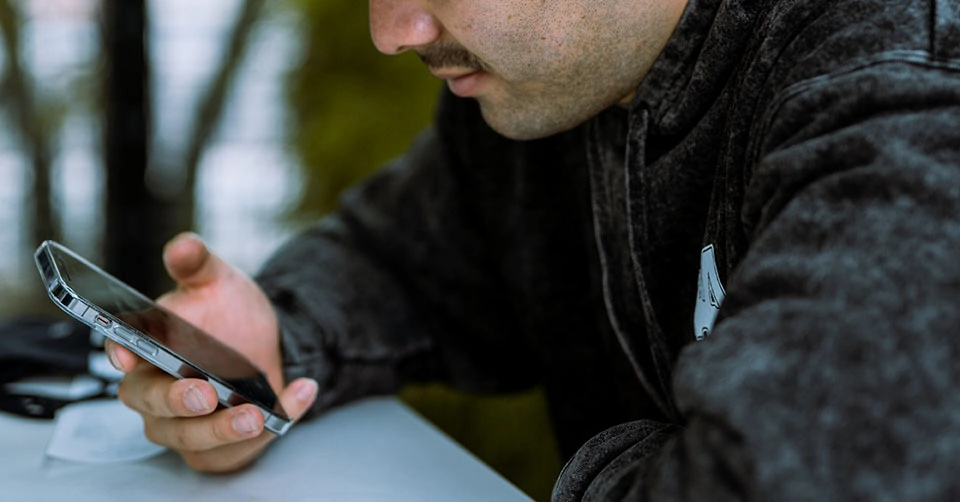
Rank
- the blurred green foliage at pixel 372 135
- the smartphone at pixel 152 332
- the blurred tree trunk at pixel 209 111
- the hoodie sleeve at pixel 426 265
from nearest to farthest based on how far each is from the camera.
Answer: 1. the smartphone at pixel 152 332
2. the hoodie sleeve at pixel 426 265
3. the blurred green foliage at pixel 372 135
4. the blurred tree trunk at pixel 209 111

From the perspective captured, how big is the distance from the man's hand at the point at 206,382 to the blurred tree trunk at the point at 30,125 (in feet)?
6.07

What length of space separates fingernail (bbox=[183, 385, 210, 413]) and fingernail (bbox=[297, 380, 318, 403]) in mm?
147

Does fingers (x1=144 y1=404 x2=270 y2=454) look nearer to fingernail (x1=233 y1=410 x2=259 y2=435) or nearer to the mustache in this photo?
fingernail (x1=233 y1=410 x2=259 y2=435)

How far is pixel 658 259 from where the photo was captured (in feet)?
2.80

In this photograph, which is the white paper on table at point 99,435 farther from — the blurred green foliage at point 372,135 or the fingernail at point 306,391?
the blurred green foliage at point 372,135

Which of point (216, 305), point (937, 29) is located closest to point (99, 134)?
point (216, 305)

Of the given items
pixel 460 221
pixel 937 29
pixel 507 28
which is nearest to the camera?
pixel 937 29

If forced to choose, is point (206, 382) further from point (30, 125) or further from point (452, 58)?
point (30, 125)

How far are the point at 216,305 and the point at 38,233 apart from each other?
1.94 meters

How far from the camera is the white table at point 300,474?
2.70 feet

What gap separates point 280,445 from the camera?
0.95 meters

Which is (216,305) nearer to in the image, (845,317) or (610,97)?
(610,97)

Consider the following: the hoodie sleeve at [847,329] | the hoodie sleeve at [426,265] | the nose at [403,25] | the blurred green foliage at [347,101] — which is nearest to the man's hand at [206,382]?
the hoodie sleeve at [426,265]

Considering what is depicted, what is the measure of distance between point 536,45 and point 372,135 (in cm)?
112
